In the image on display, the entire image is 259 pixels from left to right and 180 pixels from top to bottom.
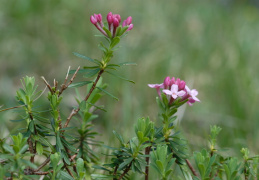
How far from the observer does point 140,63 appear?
3887mm

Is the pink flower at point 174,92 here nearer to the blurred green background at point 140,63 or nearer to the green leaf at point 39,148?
the green leaf at point 39,148

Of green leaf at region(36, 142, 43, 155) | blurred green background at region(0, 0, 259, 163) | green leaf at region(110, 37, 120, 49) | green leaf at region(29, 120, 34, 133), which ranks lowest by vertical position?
green leaf at region(36, 142, 43, 155)

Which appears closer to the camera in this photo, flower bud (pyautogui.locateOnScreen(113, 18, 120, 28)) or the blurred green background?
flower bud (pyautogui.locateOnScreen(113, 18, 120, 28))

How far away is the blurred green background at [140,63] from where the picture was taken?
2.99m

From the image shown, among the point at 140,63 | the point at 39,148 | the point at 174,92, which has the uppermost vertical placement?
the point at 140,63

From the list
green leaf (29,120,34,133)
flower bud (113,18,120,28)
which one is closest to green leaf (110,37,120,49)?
flower bud (113,18,120,28)

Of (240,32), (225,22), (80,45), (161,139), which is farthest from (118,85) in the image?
(225,22)

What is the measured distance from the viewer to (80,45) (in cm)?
397

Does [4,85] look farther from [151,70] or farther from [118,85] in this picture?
[151,70]

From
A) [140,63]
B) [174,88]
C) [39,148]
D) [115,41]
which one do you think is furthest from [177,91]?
[140,63]

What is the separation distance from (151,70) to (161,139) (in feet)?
8.40

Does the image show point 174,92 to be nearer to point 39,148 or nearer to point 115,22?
point 115,22

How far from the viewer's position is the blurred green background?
9.80 feet

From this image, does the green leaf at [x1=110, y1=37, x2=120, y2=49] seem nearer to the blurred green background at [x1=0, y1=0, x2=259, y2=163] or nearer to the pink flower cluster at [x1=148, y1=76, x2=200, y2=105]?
the pink flower cluster at [x1=148, y1=76, x2=200, y2=105]
